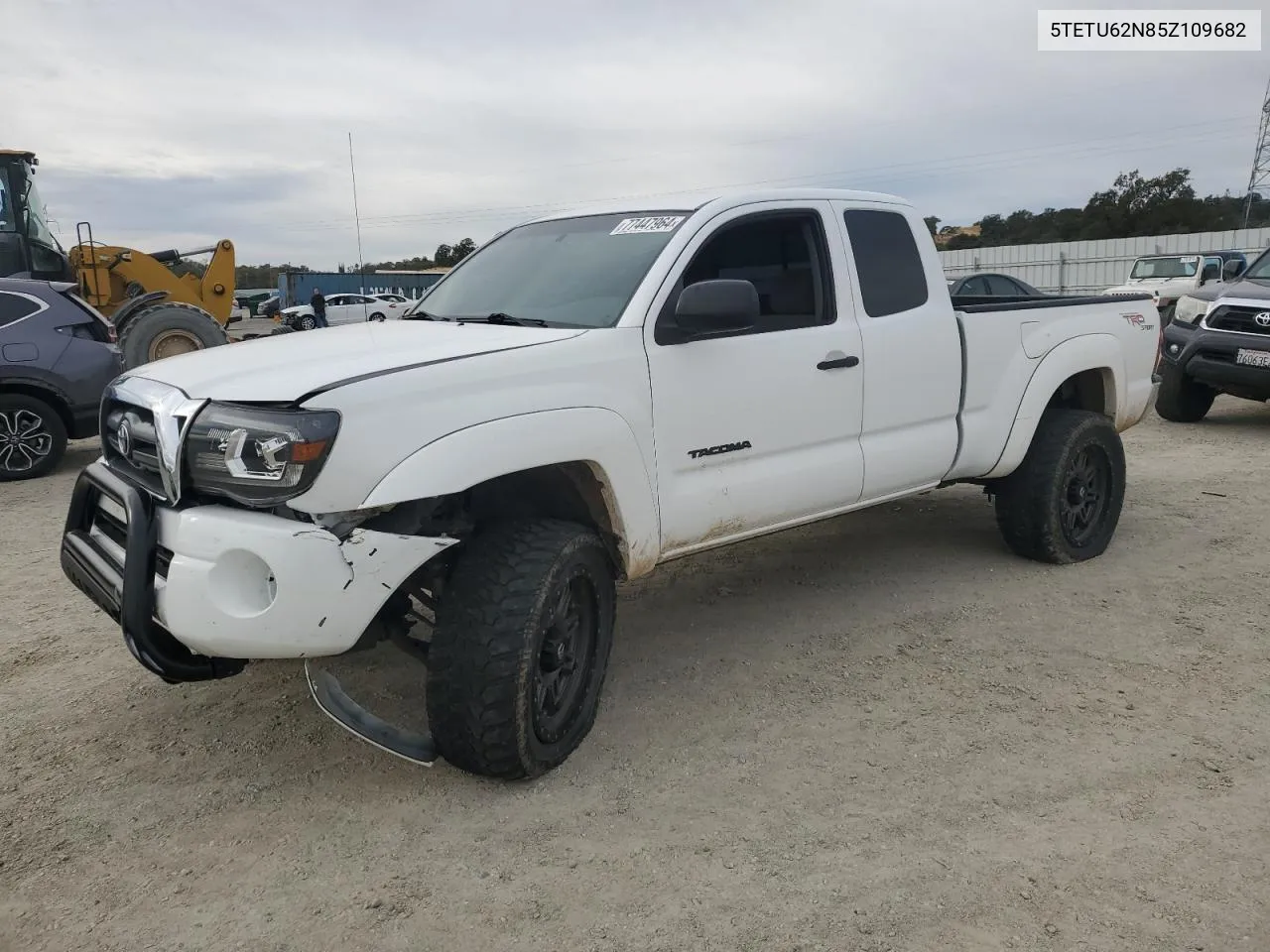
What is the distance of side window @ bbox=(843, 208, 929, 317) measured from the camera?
4352mm

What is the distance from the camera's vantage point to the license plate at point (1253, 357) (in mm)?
8664

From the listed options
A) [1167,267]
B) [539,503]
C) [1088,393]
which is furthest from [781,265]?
[1167,267]

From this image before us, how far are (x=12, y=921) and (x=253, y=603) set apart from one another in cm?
100

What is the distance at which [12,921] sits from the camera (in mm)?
2574

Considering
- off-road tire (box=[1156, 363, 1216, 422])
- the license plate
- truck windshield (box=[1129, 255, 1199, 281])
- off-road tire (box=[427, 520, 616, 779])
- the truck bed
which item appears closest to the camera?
off-road tire (box=[427, 520, 616, 779])

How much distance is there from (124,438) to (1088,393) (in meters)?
4.94

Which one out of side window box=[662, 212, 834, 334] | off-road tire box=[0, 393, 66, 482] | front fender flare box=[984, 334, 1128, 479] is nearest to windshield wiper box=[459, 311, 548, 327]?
side window box=[662, 212, 834, 334]

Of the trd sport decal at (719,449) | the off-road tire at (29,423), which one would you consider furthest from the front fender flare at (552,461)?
the off-road tire at (29,423)

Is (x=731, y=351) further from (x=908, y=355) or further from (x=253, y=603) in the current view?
(x=253, y=603)

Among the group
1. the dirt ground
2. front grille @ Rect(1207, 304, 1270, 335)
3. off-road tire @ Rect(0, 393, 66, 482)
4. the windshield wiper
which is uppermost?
the windshield wiper

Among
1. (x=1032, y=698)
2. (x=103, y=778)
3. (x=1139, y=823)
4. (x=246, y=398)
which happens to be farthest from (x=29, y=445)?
(x=1139, y=823)

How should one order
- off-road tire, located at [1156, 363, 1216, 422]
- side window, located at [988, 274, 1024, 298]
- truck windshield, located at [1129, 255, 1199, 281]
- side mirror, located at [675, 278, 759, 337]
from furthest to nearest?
truck windshield, located at [1129, 255, 1199, 281] < side window, located at [988, 274, 1024, 298] < off-road tire, located at [1156, 363, 1216, 422] < side mirror, located at [675, 278, 759, 337]

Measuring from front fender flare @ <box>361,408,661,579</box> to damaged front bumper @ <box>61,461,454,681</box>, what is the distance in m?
0.18

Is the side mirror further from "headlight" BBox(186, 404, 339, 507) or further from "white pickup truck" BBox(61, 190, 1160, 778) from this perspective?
"headlight" BBox(186, 404, 339, 507)
